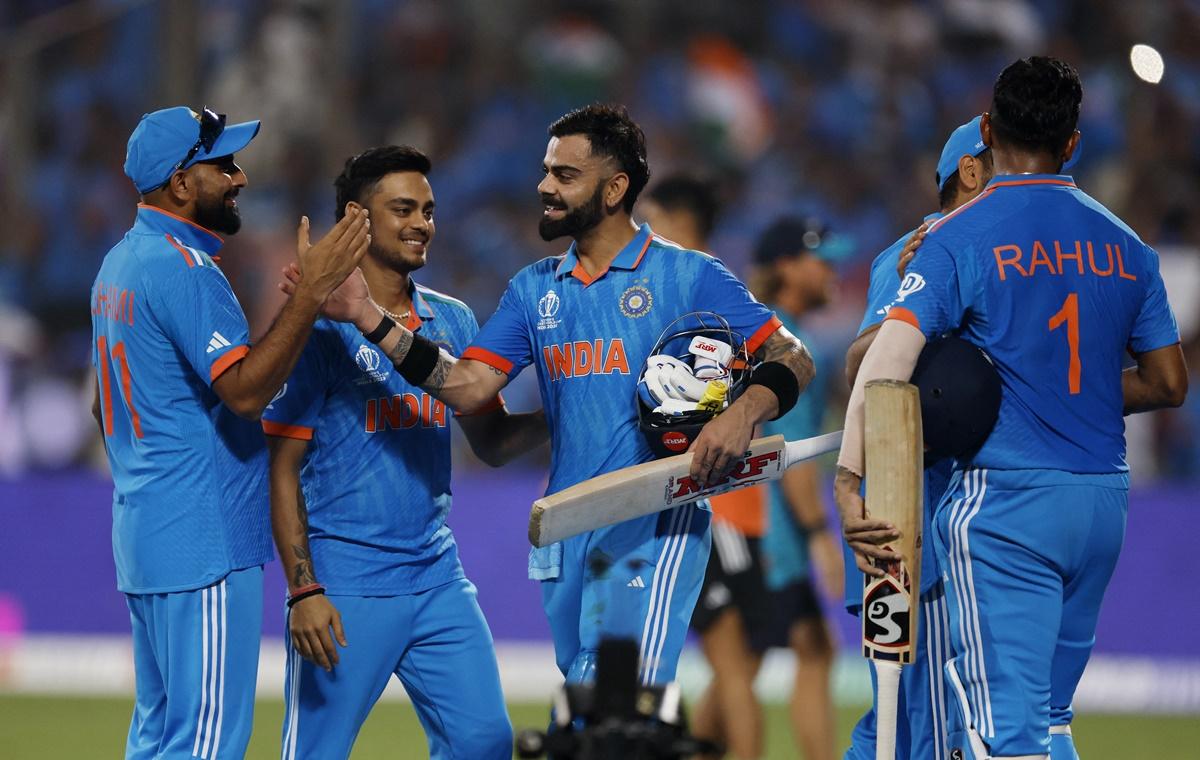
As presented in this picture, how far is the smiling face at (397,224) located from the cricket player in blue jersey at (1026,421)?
1675mm

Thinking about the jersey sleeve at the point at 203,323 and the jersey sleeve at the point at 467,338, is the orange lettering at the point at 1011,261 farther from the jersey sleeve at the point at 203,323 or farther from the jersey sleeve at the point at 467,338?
the jersey sleeve at the point at 203,323

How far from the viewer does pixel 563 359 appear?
5.05m

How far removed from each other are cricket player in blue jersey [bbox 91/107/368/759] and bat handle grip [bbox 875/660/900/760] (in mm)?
1926

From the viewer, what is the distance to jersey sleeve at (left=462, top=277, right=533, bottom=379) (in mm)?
5145

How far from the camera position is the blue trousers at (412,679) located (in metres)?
5.02

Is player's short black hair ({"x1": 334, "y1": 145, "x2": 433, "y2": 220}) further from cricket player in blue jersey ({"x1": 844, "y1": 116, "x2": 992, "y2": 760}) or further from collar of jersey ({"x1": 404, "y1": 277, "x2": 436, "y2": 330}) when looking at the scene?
cricket player in blue jersey ({"x1": 844, "y1": 116, "x2": 992, "y2": 760})

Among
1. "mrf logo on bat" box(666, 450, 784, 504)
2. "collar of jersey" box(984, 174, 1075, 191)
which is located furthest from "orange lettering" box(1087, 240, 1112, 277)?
"mrf logo on bat" box(666, 450, 784, 504)

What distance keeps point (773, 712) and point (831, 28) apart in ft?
23.5

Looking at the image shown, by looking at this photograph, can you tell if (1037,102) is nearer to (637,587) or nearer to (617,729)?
(637,587)

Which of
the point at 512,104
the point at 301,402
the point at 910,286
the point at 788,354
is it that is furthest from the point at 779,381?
the point at 512,104

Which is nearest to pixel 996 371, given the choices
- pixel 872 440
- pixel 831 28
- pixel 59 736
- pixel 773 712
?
pixel 872 440

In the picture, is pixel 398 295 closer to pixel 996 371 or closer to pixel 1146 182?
pixel 996 371

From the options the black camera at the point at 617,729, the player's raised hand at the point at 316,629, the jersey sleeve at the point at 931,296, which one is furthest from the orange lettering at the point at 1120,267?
the player's raised hand at the point at 316,629

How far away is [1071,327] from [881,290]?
0.88 metres
